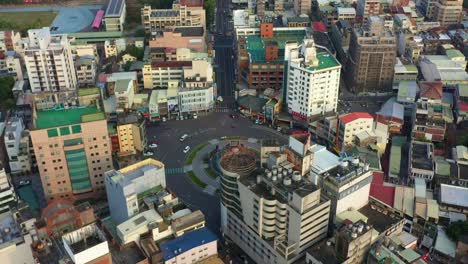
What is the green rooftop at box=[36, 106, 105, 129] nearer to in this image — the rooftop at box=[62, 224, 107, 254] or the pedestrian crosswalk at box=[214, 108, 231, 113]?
the rooftop at box=[62, 224, 107, 254]

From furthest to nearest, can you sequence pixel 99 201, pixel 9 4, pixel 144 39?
pixel 9 4 → pixel 144 39 → pixel 99 201

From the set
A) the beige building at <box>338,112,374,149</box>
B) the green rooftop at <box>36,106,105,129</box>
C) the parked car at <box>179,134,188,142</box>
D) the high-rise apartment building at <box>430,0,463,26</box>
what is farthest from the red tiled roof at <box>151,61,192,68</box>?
the high-rise apartment building at <box>430,0,463,26</box>

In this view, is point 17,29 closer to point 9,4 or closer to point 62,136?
point 9,4

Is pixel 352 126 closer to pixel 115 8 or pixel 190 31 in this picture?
pixel 190 31

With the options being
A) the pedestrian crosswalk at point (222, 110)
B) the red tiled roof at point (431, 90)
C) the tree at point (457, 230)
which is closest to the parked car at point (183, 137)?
the pedestrian crosswalk at point (222, 110)

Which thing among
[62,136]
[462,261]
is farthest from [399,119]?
[62,136]
